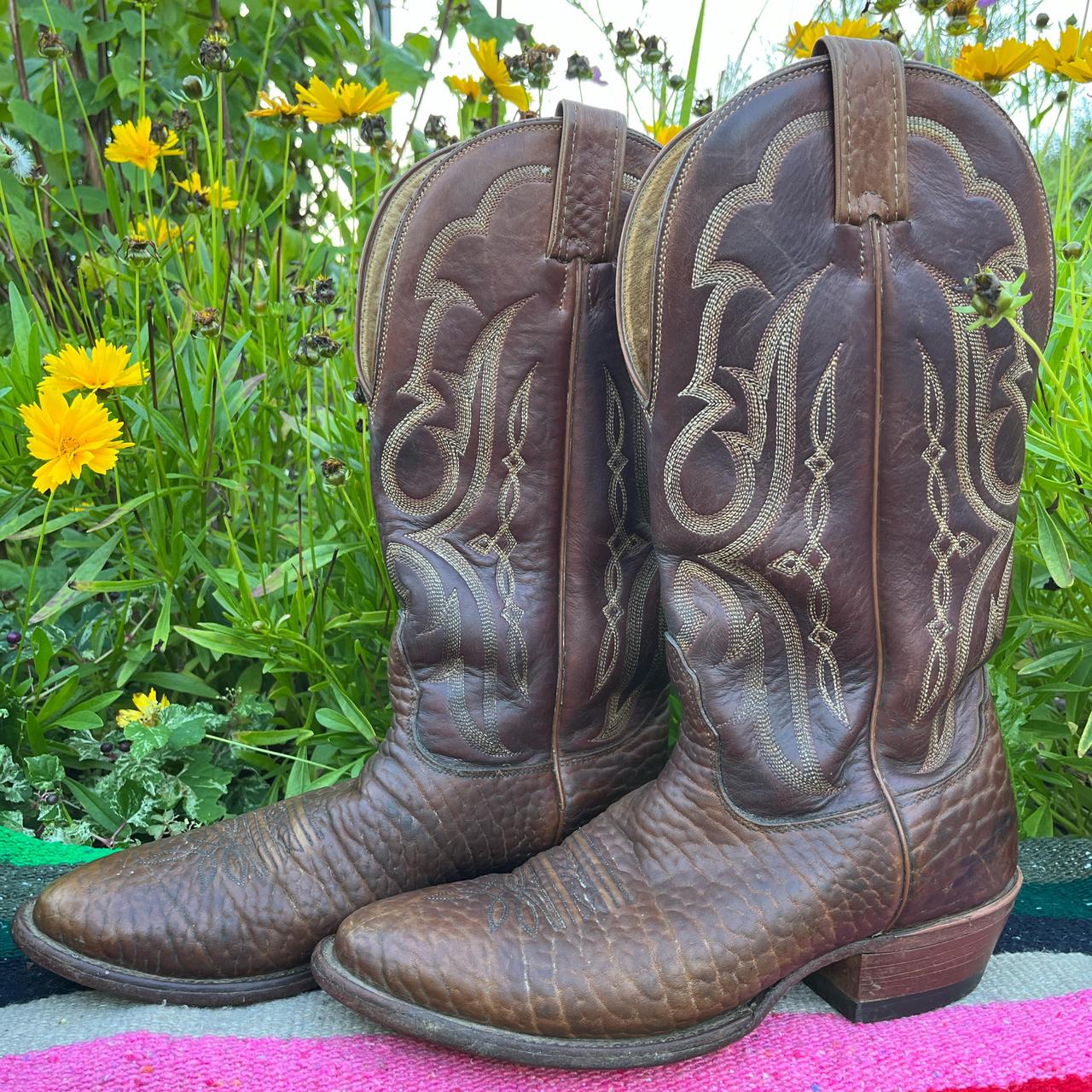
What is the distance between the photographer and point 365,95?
1570 millimetres

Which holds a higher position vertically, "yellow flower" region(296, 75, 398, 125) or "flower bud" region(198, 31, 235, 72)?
"flower bud" region(198, 31, 235, 72)

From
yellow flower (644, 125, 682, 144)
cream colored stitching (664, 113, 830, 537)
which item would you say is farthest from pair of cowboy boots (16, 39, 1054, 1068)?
yellow flower (644, 125, 682, 144)

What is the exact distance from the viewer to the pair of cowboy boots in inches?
37.1

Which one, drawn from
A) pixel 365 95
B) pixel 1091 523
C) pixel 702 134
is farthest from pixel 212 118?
pixel 1091 523

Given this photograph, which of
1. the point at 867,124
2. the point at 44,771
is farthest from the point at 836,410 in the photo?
the point at 44,771

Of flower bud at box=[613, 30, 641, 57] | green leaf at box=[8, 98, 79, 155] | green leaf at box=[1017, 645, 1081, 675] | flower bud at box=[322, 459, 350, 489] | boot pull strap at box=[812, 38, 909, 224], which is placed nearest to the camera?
boot pull strap at box=[812, 38, 909, 224]

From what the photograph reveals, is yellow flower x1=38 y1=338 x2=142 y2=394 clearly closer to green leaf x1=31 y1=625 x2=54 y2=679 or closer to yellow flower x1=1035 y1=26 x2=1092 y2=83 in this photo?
green leaf x1=31 y1=625 x2=54 y2=679

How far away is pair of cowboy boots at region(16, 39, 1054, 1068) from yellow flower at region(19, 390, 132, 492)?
451 millimetres

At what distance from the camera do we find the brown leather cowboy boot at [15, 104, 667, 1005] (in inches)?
44.6

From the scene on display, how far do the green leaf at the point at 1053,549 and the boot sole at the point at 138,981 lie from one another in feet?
3.33

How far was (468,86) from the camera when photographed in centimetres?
171

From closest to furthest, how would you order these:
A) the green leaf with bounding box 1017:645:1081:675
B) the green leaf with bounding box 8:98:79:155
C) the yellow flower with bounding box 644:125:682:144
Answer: the green leaf with bounding box 1017:645:1081:675 → the yellow flower with bounding box 644:125:682:144 → the green leaf with bounding box 8:98:79:155

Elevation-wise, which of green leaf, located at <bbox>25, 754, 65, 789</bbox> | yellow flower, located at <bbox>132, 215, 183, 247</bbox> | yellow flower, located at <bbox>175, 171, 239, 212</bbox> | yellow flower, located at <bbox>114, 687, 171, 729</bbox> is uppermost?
yellow flower, located at <bbox>175, 171, 239, 212</bbox>

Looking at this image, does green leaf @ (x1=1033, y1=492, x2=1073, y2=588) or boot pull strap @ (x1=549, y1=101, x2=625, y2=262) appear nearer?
boot pull strap @ (x1=549, y1=101, x2=625, y2=262)
